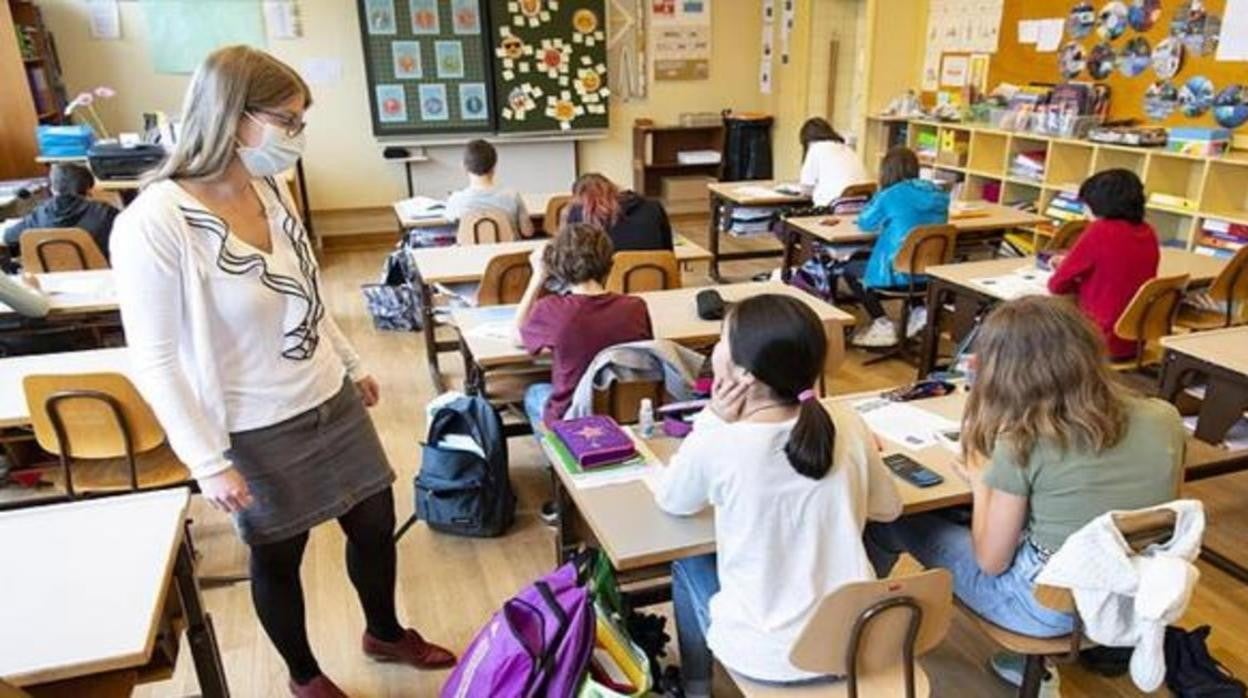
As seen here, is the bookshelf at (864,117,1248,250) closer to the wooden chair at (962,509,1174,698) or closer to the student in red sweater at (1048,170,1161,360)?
the student in red sweater at (1048,170,1161,360)

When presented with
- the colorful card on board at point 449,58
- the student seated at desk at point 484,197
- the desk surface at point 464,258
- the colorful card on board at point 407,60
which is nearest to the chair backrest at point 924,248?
the desk surface at point 464,258

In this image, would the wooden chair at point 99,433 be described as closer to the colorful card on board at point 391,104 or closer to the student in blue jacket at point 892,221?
the student in blue jacket at point 892,221

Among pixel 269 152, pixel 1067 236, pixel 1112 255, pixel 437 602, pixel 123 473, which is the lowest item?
pixel 437 602

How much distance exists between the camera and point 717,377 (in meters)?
1.56

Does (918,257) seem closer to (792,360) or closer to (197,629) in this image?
(792,360)

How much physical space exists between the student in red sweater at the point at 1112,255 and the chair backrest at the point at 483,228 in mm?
2611

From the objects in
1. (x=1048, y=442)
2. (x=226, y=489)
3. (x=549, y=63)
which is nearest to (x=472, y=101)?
(x=549, y=63)

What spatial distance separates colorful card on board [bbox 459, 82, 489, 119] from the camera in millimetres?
A: 7207

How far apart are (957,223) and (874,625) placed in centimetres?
364

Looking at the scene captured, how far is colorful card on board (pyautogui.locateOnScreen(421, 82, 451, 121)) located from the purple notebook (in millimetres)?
5728

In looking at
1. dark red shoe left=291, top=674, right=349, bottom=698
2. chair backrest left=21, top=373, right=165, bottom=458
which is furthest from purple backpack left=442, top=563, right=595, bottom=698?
chair backrest left=21, top=373, right=165, bottom=458

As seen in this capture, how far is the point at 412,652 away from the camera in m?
2.21

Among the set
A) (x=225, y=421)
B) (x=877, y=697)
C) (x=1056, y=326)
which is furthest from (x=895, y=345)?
(x=225, y=421)

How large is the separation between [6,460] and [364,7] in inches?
195
